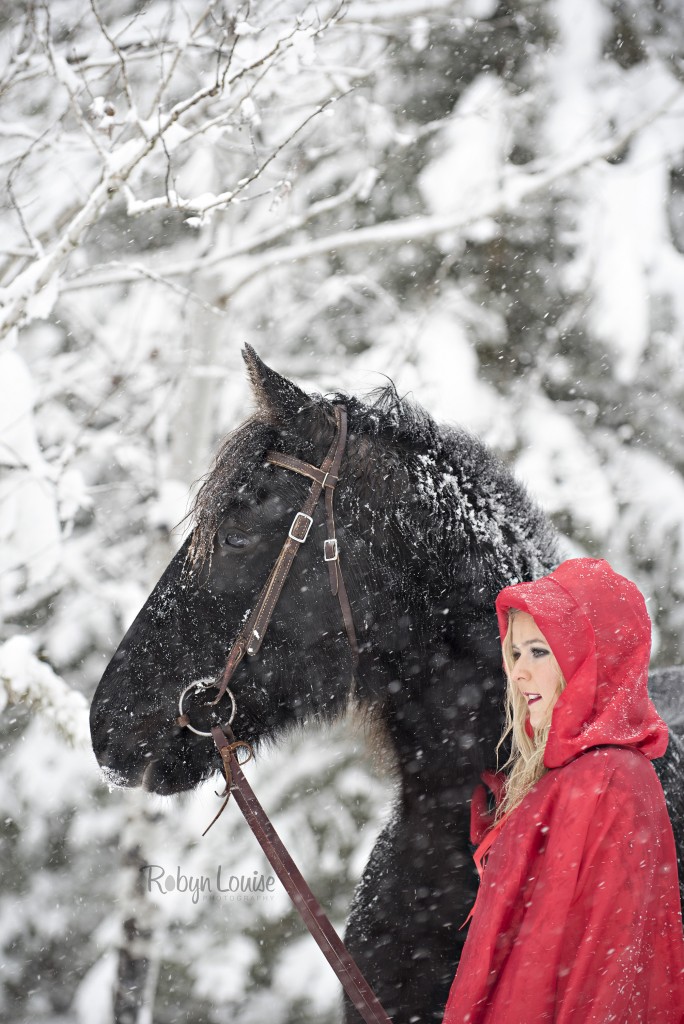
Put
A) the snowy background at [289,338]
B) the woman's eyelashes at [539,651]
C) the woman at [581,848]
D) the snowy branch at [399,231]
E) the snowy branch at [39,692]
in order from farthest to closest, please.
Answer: the snowy branch at [399,231] < the snowy background at [289,338] < the snowy branch at [39,692] < the woman's eyelashes at [539,651] < the woman at [581,848]

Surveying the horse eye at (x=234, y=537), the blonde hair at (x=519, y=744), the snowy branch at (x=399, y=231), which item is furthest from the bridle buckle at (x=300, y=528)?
the snowy branch at (x=399, y=231)

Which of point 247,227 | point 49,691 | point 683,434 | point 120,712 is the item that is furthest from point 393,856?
point 683,434

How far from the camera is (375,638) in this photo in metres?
1.77

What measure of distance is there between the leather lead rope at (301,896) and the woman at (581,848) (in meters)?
0.22

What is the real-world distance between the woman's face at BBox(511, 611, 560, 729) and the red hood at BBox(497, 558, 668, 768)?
0.06 meters

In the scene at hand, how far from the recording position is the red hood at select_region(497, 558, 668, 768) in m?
1.31

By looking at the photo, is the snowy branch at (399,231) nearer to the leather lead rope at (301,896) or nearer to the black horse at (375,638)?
the black horse at (375,638)

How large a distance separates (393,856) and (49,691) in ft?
6.25

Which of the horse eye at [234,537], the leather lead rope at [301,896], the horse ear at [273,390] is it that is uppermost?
the horse ear at [273,390]

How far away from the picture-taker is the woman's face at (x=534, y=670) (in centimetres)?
141

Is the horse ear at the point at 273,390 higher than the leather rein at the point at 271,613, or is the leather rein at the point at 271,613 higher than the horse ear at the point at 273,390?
the horse ear at the point at 273,390

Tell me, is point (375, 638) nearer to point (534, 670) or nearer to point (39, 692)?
point (534, 670)

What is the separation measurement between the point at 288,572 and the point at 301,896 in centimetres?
76

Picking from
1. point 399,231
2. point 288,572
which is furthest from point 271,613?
point 399,231
